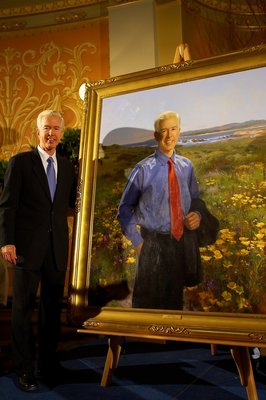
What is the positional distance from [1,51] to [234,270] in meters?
2.94

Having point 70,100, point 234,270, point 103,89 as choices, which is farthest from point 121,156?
point 70,100

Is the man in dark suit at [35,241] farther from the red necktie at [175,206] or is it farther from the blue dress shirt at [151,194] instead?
the red necktie at [175,206]

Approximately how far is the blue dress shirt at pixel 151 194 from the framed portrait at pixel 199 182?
0.12 feet

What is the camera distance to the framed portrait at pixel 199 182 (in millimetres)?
1766

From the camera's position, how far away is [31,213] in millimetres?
2232

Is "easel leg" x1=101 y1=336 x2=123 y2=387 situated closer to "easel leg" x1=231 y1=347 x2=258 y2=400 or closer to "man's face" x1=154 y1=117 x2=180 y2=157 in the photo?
"easel leg" x1=231 y1=347 x2=258 y2=400

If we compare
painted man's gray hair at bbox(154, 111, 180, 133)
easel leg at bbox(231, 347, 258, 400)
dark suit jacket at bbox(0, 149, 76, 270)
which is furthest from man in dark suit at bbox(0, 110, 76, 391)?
easel leg at bbox(231, 347, 258, 400)

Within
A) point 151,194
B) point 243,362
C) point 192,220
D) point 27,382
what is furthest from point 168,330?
point 27,382

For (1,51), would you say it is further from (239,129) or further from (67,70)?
(239,129)

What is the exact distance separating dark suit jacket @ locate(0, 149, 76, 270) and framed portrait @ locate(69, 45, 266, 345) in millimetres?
155

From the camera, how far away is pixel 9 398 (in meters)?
2.04

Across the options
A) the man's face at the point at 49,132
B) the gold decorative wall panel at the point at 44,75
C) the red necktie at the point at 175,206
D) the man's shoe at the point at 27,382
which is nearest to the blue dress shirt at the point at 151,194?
the red necktie at the point at 175,206

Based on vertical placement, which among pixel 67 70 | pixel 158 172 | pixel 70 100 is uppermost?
pixel 67 70

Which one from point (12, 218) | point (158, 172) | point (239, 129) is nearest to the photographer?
point (239, 129)
